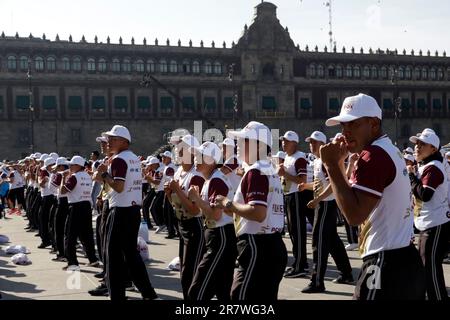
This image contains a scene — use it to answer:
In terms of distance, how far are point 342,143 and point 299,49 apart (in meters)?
59.6

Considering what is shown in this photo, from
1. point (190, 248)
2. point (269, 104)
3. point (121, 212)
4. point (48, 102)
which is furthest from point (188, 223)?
point (269, 104)

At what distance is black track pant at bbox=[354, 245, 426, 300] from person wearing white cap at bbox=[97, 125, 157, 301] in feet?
11.5

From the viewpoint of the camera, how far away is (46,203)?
1201 cm

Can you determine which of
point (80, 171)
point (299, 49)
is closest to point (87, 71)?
point (299, 49)

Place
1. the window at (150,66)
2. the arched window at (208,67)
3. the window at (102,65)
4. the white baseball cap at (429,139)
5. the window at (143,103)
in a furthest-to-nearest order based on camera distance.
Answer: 1. the arched window at (208,67)
2. the window at (150,66)
3. the window at (143,103)
4. the window at (102,65)
5. the white baseball cap at (429,139)

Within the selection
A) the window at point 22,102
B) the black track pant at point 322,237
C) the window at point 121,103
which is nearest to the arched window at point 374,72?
the window at point 121,103

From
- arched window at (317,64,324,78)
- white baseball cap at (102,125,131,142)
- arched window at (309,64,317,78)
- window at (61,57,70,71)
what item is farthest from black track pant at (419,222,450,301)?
arched window at (317,64,324,78)

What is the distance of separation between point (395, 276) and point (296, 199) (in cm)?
551

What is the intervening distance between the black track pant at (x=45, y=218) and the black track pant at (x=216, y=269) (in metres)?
7.35

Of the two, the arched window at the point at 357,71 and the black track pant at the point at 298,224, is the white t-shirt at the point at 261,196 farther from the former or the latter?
the arched window at the point at 357,71

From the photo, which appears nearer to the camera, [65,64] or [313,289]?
[313,289]

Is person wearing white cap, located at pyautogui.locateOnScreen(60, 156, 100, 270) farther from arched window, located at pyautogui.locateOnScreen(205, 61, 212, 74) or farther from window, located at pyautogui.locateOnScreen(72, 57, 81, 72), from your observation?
arched window, located at pyautogui.locateOnScreen(205, 61, 212, 74)

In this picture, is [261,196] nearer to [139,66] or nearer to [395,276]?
[395,276]

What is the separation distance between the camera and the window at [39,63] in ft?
170
